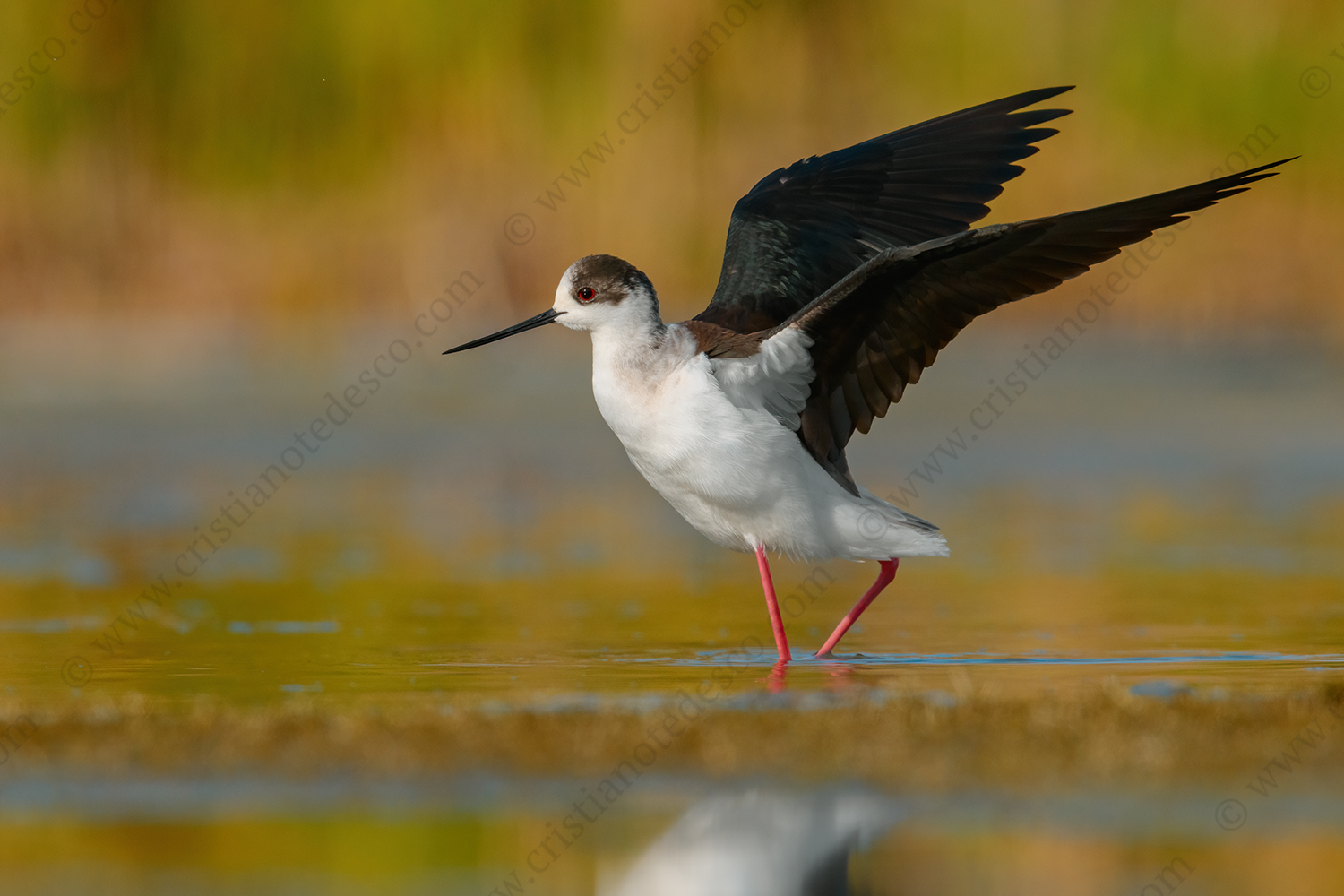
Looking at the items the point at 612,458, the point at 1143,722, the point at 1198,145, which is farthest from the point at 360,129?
the point at 1143,722

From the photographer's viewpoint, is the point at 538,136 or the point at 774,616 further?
the point at 538,136

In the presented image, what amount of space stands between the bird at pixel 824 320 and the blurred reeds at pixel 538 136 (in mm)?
5463

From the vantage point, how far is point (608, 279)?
6.61m

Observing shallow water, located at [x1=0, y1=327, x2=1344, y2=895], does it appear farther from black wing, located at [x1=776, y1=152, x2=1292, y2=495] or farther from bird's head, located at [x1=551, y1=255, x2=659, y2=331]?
bird's head, located at [x1=551, y1=255, x2=659, y2=331]

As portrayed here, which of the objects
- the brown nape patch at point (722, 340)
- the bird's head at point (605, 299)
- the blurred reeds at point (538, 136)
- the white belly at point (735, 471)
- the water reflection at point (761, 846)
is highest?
the blurred reeds at point (538, 136)

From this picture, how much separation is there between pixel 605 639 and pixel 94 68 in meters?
8.89

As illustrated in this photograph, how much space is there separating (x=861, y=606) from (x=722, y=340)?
1.04m

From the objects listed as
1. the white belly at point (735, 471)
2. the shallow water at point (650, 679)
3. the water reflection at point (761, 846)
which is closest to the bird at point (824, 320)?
the white belly at point (735, 471)

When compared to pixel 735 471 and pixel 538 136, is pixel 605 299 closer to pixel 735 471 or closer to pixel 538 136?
pixel 735 471

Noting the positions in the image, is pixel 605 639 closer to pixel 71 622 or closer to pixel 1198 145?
pixel 71 622

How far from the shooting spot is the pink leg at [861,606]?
5.96 metres

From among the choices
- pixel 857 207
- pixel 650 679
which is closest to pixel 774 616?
pixel 650 679

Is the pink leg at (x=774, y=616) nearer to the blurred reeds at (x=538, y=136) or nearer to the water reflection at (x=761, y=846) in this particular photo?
the water reflection at (x=761, y=846)

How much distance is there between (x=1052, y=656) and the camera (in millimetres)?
5664
